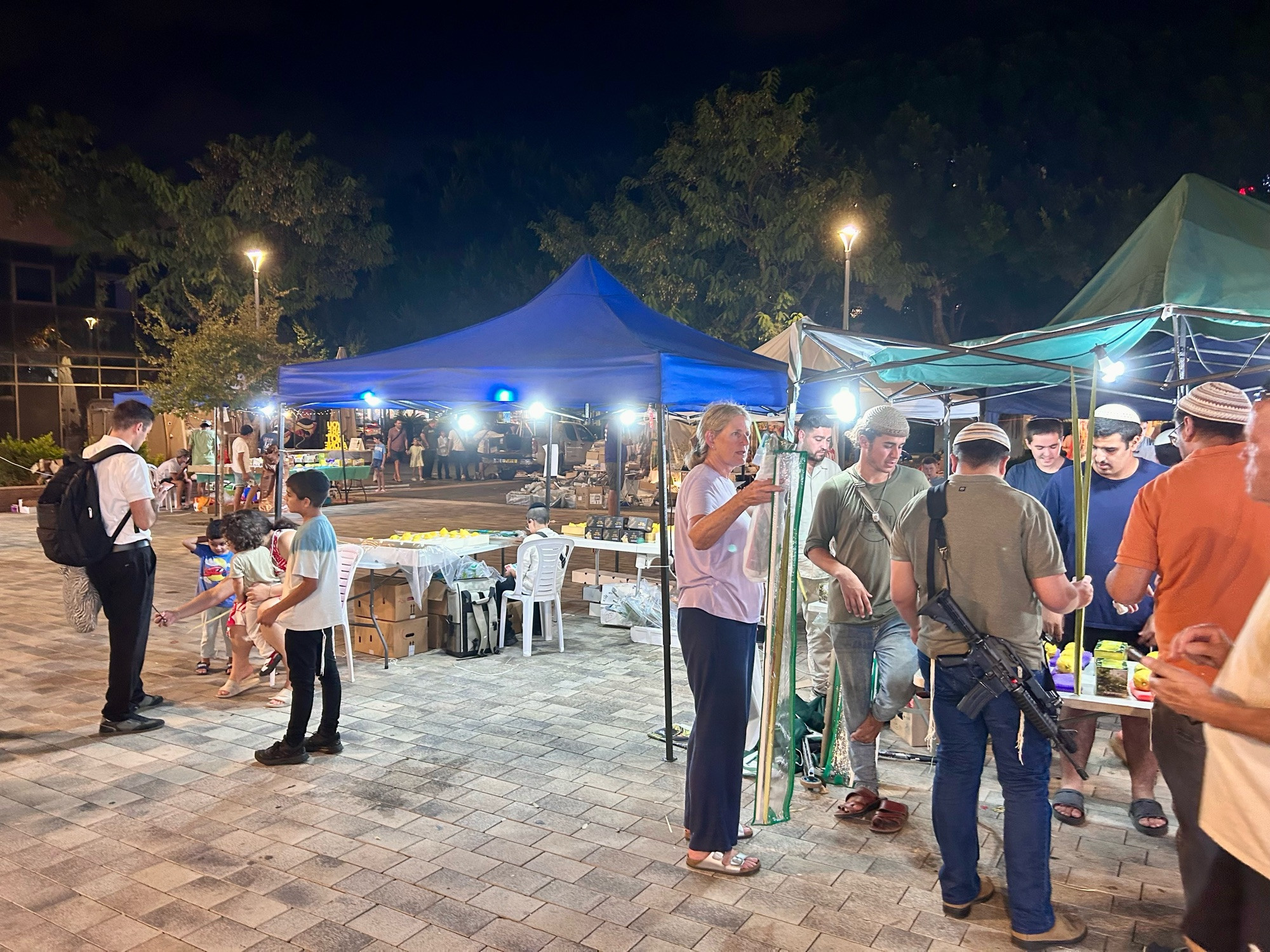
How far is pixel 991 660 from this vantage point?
3100 mm

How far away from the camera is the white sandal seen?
232 inches

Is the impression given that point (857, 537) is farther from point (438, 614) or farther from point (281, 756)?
point (438, 614)

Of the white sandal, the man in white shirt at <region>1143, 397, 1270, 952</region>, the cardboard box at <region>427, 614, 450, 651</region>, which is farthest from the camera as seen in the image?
the cardboard box at <region>427, 614, 450, 651</region>

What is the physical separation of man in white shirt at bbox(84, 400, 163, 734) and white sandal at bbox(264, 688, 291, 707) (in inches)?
28.0

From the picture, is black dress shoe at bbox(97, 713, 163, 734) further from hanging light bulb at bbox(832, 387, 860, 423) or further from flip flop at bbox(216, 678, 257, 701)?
hanging light bulb at bbox(832, 387, 860, 423)

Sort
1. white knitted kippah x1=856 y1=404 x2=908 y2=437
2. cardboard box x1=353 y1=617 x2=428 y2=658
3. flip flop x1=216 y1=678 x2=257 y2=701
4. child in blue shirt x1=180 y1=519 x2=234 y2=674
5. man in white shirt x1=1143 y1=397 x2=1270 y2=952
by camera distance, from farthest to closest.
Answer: cardboard box x1=353 y1=617 x2=428 y2=658, child in blue shirt x1=180 y1=519 x2=234 y2=674, flip flop x1=216 y1=678 x2=257 y2=701, white knitted kippah x1=856 y1=404 x2=908 y2=437, man in white shirt x1=1143 y1=397 x2=1270 y2=952

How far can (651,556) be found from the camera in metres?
8.80

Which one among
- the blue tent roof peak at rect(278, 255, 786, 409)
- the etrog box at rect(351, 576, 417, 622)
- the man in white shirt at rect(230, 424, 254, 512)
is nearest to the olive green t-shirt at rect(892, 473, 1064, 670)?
the blue tent roof peak at rect(278, 255, 786, 409)

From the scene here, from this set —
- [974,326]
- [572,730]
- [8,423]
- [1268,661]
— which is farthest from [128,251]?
[1268,661]

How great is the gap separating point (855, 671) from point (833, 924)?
4.05 feet

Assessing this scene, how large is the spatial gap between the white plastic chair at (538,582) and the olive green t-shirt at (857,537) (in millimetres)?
3550

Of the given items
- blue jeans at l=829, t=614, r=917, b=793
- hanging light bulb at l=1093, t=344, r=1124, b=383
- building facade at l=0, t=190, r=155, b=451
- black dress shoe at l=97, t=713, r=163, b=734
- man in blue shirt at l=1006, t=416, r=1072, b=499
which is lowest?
black dress shoe at l=97, t=713, r=163, b=734

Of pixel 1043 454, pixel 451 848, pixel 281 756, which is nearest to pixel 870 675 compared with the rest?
pixel 451 848

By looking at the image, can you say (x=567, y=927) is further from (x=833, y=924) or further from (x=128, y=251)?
(x=128, y=251)
